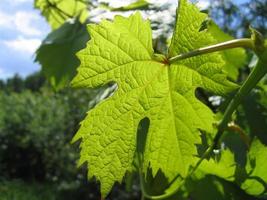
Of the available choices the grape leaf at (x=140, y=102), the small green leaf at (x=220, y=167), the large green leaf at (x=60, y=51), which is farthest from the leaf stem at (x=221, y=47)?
the large green leaf at (x=60, y=51)

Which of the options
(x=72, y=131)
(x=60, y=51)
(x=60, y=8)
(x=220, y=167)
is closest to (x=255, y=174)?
(x=220, y=167)

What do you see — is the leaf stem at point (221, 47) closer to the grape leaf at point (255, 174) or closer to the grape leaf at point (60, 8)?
the grape leaf at point (255, 174)

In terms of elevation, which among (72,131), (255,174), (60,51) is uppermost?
(60,51)

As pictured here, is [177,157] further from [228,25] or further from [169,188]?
[228,25]

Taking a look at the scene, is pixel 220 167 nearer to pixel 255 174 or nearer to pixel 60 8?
pixel 255 174

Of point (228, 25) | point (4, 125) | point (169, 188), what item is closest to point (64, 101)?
point (4, 125)

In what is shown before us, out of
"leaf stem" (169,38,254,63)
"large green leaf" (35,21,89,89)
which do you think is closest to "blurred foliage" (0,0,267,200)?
"large green leaf" (35,21,89,89)
